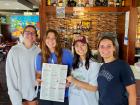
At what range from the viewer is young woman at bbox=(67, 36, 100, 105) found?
2342mm

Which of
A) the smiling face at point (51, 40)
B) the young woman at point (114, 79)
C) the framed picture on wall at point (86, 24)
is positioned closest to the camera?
the young woman at point (114, 79)

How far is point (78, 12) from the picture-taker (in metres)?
4.32

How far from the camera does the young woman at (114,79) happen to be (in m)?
1.99

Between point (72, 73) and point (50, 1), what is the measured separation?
211 centimetres

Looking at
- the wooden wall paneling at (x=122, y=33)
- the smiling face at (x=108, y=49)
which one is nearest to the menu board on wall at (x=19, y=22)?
the wooden wall paneling at (x=122, y=33)

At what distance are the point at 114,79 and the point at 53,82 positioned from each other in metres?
0.79

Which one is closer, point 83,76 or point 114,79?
point 114,79

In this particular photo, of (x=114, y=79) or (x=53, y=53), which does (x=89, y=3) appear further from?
(x=114, y=79)

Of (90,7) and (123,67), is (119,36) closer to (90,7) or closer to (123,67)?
(90,7)

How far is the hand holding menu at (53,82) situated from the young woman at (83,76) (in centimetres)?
13

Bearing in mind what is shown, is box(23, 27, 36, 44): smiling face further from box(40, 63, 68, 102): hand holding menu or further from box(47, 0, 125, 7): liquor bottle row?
box(47, 0, 125, 7): liquor bottle row

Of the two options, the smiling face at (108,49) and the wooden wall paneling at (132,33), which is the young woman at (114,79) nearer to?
the smiling face at (108,49)

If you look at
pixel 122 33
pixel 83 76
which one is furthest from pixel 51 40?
pixel 122 33

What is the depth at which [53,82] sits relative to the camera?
8.49 ft
